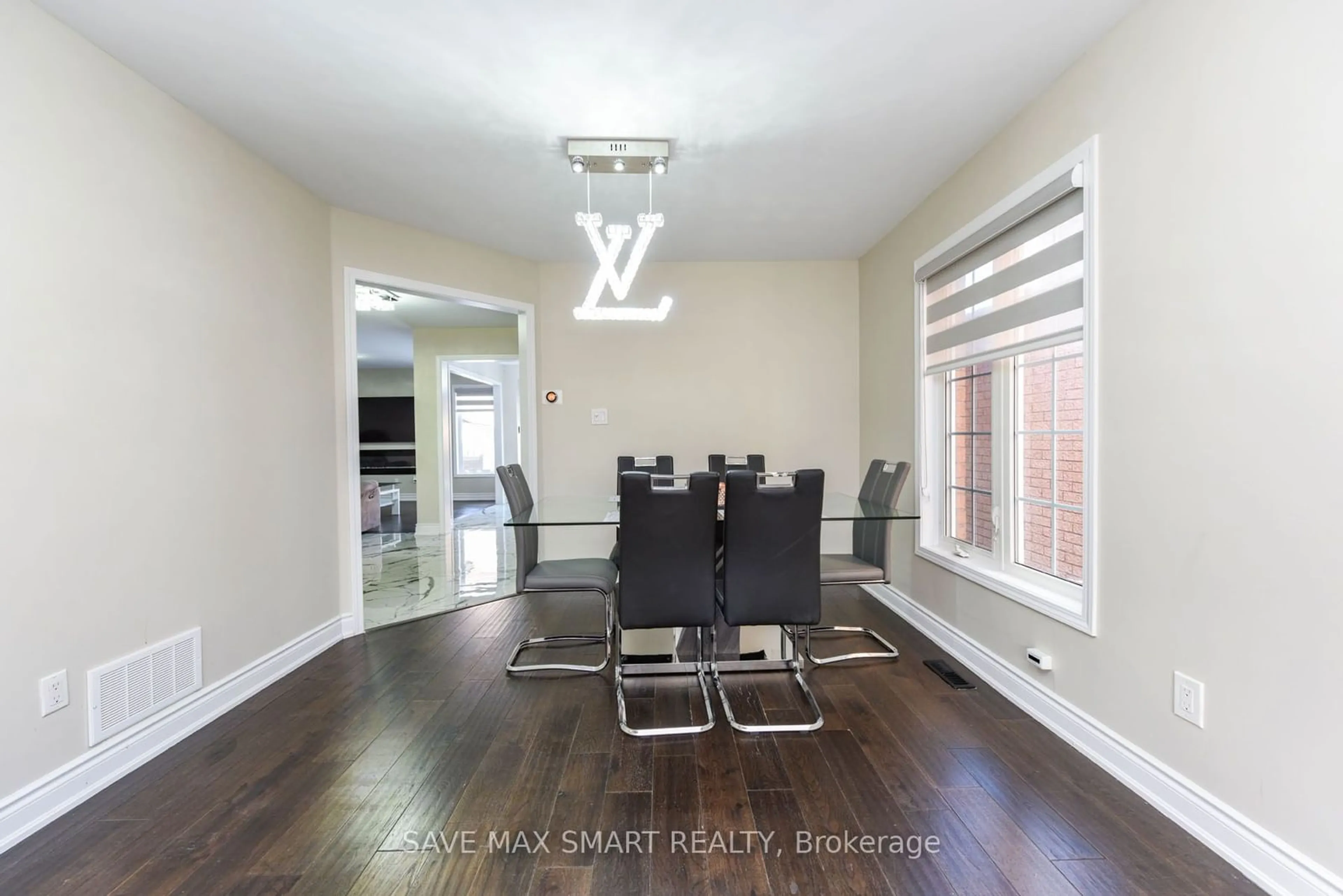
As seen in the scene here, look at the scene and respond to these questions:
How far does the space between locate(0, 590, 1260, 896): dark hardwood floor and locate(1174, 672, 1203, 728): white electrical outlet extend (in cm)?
33

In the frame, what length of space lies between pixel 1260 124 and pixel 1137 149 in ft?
1.16

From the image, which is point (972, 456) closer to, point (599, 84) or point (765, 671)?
point (765, 671)

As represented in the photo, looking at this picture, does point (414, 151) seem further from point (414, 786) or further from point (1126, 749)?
point (1126, 749)

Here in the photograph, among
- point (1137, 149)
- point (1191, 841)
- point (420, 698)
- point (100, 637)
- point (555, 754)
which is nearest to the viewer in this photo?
point (1191, 841)

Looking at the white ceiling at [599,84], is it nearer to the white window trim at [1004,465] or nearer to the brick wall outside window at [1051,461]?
the white window trim at [1004,465]

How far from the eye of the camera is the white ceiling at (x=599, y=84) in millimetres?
1637

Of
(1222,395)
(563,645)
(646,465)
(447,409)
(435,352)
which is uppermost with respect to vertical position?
(435,352)

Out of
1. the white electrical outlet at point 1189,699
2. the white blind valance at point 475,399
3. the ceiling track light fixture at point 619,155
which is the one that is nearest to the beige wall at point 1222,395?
the white electrical outlet at point 1189,699

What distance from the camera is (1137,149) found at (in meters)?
1.66

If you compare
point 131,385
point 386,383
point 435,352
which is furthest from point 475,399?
point 131,385

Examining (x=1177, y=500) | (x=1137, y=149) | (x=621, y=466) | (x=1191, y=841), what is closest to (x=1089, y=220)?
(x=1137, y=149)

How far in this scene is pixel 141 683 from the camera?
1894mm

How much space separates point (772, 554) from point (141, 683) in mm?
2392

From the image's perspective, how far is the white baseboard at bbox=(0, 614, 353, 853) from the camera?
1.54 meters
